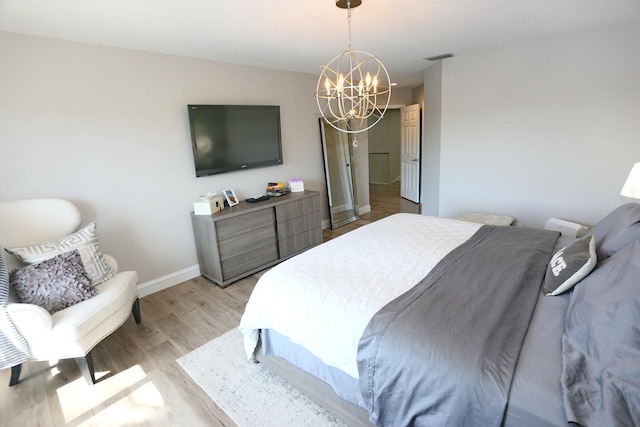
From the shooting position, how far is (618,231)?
170cm

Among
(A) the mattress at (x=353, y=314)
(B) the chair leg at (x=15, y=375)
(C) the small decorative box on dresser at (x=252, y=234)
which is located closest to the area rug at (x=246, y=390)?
(A) the mattress at (x=353, y=314)

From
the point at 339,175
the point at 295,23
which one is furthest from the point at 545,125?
the point at 295,23

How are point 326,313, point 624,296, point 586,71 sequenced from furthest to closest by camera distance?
point 586,71 < point 326,313 < point 624,296

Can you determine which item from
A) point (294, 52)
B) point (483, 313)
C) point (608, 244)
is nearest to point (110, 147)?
point (294, 52)

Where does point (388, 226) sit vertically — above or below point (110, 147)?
below

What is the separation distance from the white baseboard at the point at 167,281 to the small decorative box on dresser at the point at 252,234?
10 centimetres

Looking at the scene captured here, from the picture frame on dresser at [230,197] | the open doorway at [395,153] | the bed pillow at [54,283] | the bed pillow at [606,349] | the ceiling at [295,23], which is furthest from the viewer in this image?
the open doorway at [395,153]

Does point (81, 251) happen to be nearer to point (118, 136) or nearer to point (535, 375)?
point (118, 136)

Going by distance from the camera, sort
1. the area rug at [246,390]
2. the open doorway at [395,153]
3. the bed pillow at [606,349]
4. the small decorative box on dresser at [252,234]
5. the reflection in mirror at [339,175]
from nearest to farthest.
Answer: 1. the bed pillow at [606,349]
2. the area rug at [246,390]
3. the small decorative box on dresser at [252,234]
4. the reflection in mirror at [339,175]
5. the open doorway at [395,153]

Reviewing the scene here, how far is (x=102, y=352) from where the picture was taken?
2.36 meters

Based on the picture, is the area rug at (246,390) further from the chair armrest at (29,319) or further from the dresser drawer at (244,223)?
the dresser drawer at (244,223)

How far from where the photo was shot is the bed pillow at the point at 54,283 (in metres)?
1.99

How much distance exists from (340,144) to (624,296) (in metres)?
4.33

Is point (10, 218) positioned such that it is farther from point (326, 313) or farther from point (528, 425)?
point (528, 425)
